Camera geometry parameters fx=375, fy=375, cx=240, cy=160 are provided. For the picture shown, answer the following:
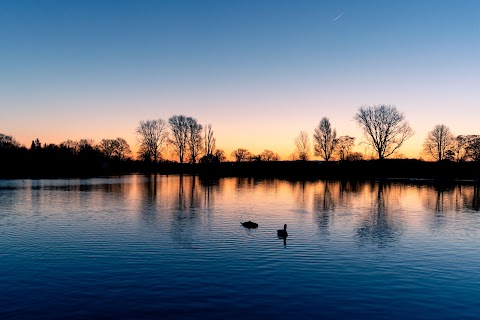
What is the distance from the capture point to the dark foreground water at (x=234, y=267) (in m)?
14.8

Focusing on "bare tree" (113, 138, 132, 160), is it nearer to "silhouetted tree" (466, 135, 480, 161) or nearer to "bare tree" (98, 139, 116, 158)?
"bare tree" (98, 139, 116, 158)

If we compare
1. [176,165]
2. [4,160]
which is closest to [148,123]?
[176,165]

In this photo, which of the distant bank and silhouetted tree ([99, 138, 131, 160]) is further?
silhouetted tree ([99, 138, 131, 160])

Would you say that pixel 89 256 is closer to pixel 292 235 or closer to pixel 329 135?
pixel 292 235

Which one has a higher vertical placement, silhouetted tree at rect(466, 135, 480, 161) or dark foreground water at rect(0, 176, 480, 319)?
silhouetted tree at rect(466, 135, 480, 161)

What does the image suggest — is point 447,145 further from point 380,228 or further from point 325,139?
point 380,228

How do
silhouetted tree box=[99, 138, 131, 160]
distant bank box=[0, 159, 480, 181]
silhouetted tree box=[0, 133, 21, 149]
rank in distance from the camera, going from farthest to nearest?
silhouetted tree box=[99, 138, 131, 160] < silhouetted tree box=[0, 133, 21, 149] < distant bank box=[0, 159, 480, 181]

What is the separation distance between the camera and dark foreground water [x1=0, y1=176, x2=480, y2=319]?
583 inches

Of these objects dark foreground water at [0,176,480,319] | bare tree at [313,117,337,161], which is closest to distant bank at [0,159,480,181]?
bare tree at [313,117,337,161]

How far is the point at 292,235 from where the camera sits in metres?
29.2

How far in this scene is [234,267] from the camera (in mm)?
20359

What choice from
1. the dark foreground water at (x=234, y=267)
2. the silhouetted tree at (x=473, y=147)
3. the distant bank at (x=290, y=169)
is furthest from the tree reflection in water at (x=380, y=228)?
the silhouetted tree at (x=473, y=147)

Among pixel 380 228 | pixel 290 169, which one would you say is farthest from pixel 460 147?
pixel 380 228

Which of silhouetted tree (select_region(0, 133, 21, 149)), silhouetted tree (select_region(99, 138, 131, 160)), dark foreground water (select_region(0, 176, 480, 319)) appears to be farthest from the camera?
silhouetted tree (select_region(99, 138, 131, 160))
